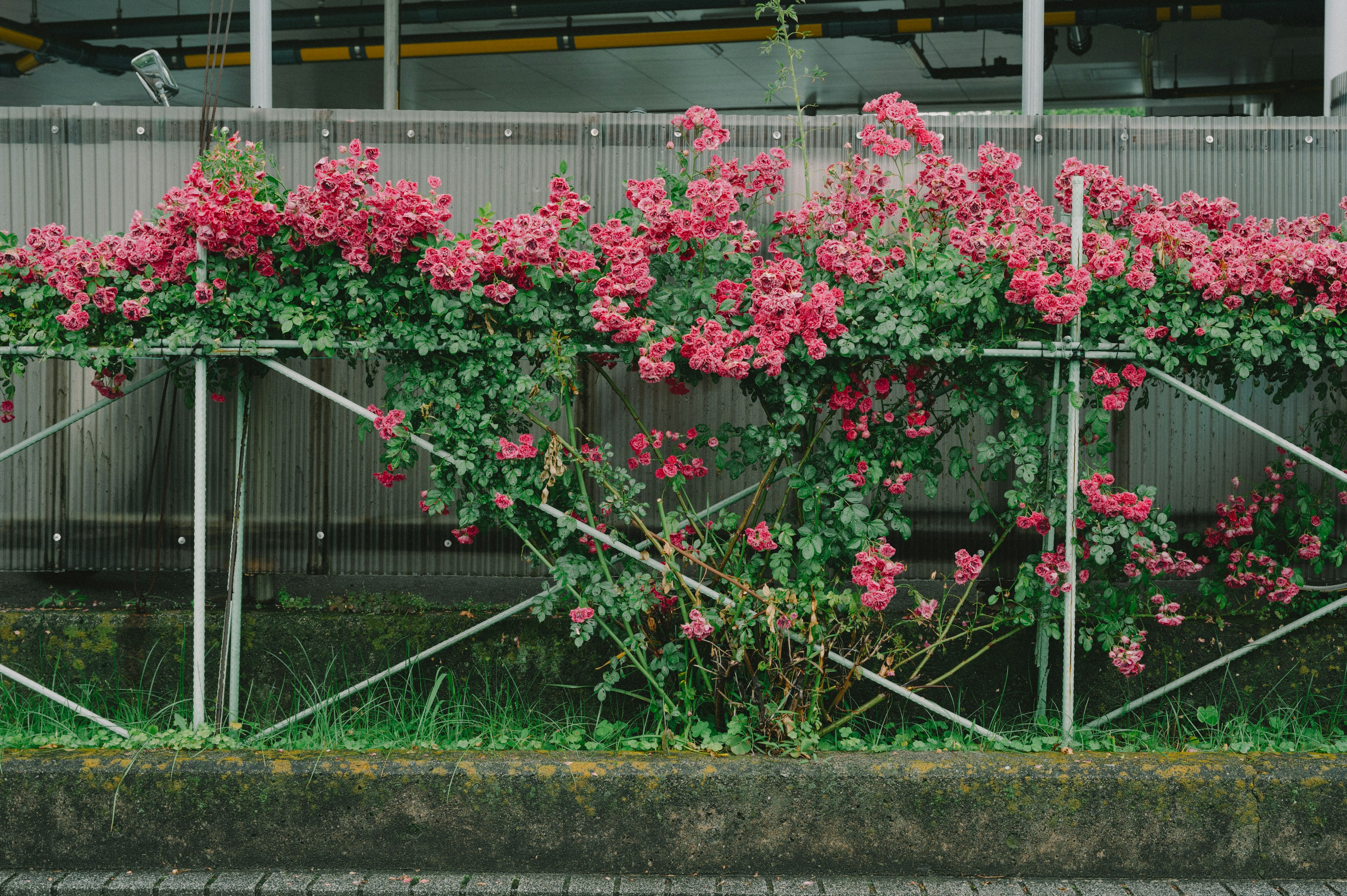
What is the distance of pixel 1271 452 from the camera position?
14.9 feet

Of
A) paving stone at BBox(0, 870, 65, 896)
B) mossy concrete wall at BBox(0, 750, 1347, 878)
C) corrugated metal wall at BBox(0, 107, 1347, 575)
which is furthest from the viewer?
corrugated metal wall at BBox(0, 107, 1347, 575)

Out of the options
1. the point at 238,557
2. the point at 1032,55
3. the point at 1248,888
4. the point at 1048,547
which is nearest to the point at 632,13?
the point at 1032,55

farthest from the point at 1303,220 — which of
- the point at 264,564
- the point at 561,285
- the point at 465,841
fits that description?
the point at 264,564

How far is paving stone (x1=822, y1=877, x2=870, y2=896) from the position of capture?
11.1 feet

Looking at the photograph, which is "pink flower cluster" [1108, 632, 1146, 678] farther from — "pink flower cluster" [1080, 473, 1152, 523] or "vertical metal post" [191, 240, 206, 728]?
"vertical metal post" [191, 240, 206, 728]

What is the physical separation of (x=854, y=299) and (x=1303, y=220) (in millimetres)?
1893

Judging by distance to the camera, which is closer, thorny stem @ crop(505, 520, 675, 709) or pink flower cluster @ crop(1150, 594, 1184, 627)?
thorny stem @ crop(505, 520, 675, 709)

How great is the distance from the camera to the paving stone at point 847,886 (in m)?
3.38

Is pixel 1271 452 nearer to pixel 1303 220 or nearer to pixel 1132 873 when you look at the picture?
pixel 1303 220

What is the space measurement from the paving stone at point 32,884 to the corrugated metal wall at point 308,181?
1.53 meters

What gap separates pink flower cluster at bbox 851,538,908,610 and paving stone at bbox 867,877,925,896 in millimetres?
921

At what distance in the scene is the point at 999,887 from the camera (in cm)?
343

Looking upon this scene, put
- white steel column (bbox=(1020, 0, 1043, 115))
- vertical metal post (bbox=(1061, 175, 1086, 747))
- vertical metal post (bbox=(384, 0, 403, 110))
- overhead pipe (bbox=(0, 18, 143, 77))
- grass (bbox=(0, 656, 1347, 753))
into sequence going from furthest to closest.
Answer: overhead pipe (bbox=(0, 18, 143, 77)), vertical metal post (bbox=(384, 0, 403, 110)), white steel column (bbox=(1020, 0, 1043, 115)), grass (bbox=(0, 656, 1347, 753)), vertical metal post (bbox=(1061, 175, 1086, 747))

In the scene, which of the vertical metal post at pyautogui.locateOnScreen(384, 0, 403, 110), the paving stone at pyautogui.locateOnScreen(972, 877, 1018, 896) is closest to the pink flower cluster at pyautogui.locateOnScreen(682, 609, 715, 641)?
the paving stone at pyautogui.locateOnScreen(972, 877, 1018, 896)
